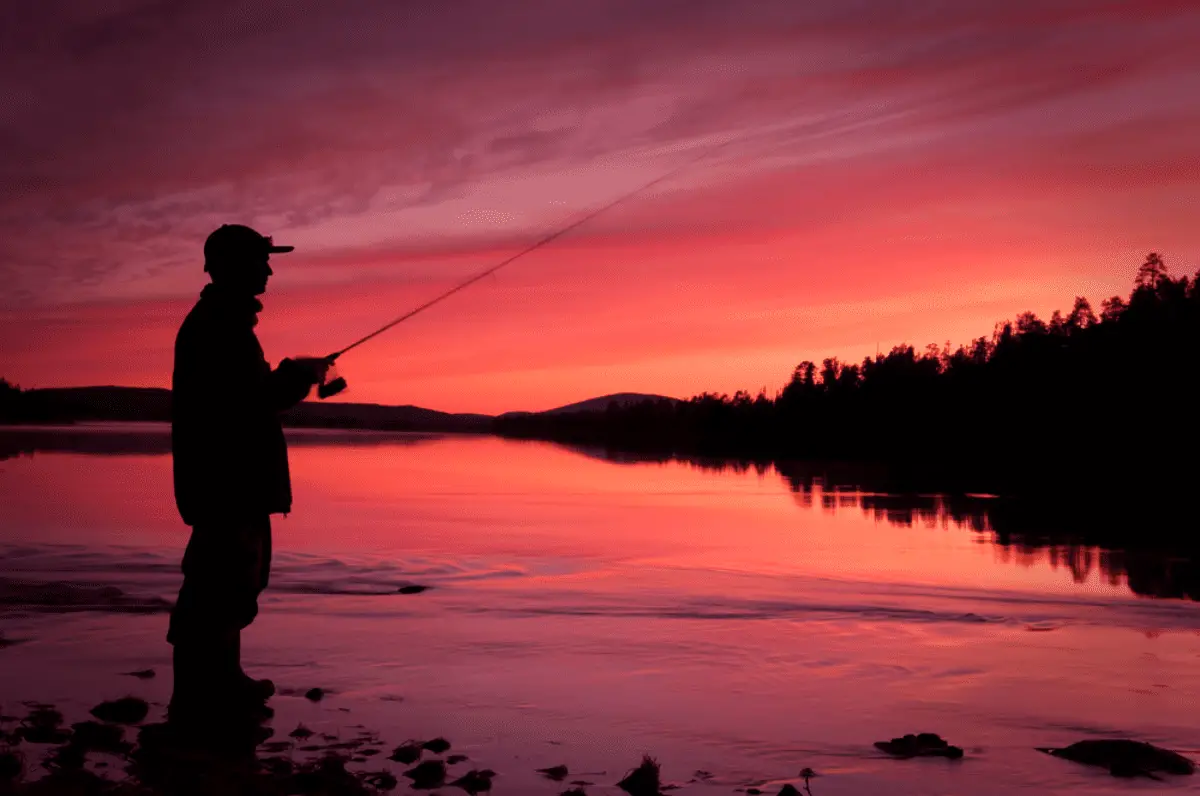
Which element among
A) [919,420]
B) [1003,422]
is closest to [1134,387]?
[1003,422]

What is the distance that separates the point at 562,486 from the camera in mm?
40469

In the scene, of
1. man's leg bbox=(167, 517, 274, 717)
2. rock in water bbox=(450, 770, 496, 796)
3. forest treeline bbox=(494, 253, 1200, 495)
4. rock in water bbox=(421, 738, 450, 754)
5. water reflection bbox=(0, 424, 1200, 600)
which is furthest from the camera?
forest treeline bbox=(494, 253, 1200, 495)

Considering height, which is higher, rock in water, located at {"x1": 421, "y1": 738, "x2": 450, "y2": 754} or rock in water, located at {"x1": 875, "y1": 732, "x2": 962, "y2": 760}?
rock in water, located at {"x1": 421, "y1": 738, "x2": 450, "y2": 754}

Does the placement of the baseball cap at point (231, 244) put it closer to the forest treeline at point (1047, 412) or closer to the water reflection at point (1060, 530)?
the water reflection at point (1060, 530)

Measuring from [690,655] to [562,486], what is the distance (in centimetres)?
3086

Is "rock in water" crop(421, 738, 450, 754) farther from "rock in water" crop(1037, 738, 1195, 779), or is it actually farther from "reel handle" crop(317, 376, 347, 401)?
"rock in water" crop(1037, 738, 1195, 779)

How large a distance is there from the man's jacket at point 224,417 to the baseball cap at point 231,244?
13.3 inches

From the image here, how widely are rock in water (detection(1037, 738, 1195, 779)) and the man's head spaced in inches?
221

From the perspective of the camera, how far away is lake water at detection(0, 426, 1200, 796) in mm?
6777

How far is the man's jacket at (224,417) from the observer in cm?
638

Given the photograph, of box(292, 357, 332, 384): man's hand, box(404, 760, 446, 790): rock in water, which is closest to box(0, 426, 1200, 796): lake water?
box(404, 760, 446, 790): rock in water

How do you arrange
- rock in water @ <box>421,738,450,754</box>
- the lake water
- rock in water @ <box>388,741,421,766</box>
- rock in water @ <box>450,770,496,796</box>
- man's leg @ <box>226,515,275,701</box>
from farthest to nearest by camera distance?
the lake water, man's leg @ <box>226,515,275,701</box>, rock in water @ <box>421,738,450,754</box>, rock in water @ <box>388,741,421,766</box>, rock in water @ <box>450,770,496,796</box>

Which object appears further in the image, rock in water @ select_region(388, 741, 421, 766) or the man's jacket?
the man's jacket

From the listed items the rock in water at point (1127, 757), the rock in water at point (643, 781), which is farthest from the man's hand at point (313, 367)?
the rock in water at point (1127, 757)
